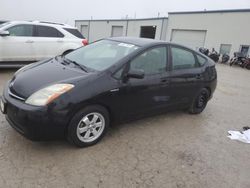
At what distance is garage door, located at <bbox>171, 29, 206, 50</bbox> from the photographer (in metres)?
20.2

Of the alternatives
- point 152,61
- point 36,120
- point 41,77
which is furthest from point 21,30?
point 36,120

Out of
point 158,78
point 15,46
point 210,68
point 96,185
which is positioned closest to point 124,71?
point 158,78

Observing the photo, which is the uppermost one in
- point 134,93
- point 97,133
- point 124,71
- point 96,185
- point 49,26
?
point 49,26

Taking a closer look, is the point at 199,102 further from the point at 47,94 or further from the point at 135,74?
the point at 47,94

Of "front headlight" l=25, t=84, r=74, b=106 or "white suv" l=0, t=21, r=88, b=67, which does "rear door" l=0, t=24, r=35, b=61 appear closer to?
"white suv" l=0, t=21, r=88, b=67

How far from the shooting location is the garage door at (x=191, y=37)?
2025cm

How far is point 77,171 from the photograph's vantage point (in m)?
2.60

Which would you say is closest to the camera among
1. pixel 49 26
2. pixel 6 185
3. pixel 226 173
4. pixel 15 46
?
pixel 6 185

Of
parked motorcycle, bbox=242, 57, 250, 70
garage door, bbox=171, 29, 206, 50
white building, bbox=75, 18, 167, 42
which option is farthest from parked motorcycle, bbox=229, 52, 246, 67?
white building, bbox=75, 18, 167, 42

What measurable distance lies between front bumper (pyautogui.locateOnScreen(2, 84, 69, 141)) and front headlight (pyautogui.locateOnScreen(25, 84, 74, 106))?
6cm

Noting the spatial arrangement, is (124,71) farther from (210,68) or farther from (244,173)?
(210,68)

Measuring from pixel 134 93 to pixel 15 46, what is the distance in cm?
475

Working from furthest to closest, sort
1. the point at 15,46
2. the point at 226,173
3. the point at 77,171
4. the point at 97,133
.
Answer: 1. the point at 15,46
2. the point at 97,133
3. the point at 226,173
4. the point at 77,171

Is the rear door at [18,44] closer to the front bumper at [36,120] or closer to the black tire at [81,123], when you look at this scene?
the front bumper at [36,120]
